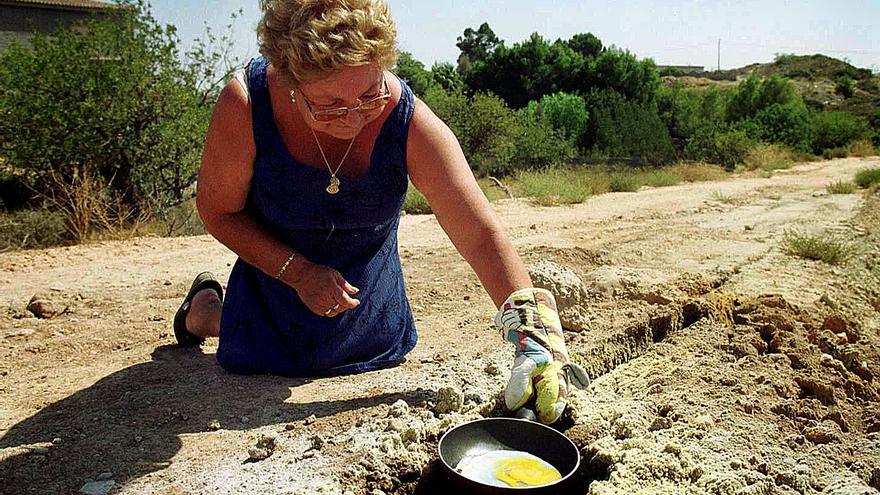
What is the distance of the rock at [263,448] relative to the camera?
2137 mm

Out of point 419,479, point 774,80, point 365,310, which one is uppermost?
point 774,80

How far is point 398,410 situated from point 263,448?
0.44 metres

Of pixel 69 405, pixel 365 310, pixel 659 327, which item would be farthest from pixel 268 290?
pixel 659 327

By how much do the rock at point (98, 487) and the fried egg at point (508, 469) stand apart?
3.01 ft

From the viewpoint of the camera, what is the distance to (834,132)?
22719 millimetres

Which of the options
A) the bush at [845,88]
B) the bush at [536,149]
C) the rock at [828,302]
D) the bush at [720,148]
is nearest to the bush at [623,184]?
the bush at [536,149]

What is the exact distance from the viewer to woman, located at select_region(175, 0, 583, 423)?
2.07 m

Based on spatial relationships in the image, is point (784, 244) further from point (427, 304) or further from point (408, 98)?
point (408, 98)

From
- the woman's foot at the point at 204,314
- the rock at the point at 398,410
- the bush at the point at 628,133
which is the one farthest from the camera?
the bush at the point at 628,133

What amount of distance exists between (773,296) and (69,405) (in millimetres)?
3095

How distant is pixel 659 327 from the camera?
11.1 ft

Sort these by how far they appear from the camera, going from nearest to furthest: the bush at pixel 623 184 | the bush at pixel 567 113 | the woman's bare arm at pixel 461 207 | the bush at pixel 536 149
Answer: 1. the woman's bare arm at pixel 461 207
2. the bush at pixel 623 184
3. the bush at pixel 536 149
4. the bush at pixel 567 113

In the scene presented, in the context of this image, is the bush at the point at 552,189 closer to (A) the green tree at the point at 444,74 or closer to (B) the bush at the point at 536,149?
(B) the bush at the point at 536,149

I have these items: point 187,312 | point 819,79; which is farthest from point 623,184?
point 819,79
